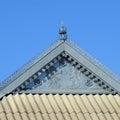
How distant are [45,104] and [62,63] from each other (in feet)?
5.13

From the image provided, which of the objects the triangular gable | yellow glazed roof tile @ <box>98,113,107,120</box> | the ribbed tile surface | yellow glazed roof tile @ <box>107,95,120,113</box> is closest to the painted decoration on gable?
the triangular gable

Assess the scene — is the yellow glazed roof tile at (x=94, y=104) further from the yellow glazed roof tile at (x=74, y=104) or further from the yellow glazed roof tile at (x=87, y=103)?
the yellow glazed roof tile at (x=74, y=104)

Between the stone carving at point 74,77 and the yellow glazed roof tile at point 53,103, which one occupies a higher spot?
the stone carving at point 74,77

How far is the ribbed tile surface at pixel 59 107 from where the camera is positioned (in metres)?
17.9

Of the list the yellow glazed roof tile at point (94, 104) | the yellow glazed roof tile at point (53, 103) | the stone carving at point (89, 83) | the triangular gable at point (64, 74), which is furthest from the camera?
the stone carving at point (89, 83)

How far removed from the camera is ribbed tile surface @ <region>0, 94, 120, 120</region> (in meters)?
17.9

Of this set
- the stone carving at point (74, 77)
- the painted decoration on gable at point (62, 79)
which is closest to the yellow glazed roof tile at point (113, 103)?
the painted decoration on gable at point (62, 79)

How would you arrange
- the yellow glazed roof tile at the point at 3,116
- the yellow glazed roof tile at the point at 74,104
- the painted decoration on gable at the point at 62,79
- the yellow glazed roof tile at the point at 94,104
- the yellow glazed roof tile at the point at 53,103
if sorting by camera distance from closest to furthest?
1. the yellow glazed roof tile at the point at 3,116
2. the yellow glazed roof tile at the point at 53,103
3. the yellow glazed roof tile at the point at 74,104
4. the yellow glazed roof tile at the point at 94,104
5. the painted decoration on gable at the point at 62,79

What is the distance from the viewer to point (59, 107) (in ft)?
60.5

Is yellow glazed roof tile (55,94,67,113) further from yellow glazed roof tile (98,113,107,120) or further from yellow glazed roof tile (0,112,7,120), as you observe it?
yellow glazed roof tile (0,112,7,120)

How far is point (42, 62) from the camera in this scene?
744 inches

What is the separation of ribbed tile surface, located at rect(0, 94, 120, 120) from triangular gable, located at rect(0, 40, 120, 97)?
222mm

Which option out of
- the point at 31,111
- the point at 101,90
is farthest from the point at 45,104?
the point at 101,90

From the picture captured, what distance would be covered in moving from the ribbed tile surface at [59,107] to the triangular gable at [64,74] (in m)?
0.22
